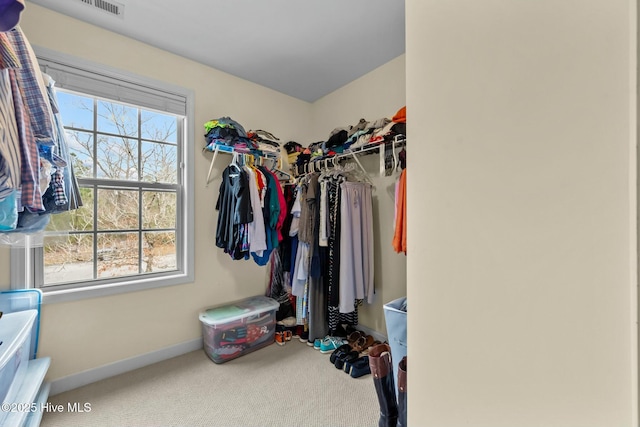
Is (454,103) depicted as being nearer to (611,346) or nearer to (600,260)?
(600,260)

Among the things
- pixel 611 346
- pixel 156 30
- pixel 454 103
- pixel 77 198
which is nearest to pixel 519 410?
pixel 611 346

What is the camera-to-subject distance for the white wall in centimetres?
170

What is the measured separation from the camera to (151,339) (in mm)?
2033

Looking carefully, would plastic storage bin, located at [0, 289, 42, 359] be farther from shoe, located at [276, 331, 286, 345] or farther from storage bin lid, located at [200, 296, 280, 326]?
shoe, located at [276, 331, 286, 345]

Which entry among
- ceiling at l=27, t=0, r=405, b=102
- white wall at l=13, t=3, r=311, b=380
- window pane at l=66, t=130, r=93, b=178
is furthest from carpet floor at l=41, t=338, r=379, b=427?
ceiling at l=27, t=0, r=405, b=102

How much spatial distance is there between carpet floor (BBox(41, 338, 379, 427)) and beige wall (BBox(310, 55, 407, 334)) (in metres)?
0.68

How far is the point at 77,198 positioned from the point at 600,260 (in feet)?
6.60

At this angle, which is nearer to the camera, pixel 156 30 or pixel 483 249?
pixel 483 249

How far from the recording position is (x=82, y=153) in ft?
6.12

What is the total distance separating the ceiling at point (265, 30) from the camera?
1652mm

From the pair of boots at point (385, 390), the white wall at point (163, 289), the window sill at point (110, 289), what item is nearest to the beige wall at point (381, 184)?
the white wall at point (163, 289)

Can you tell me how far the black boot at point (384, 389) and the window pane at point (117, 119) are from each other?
235 centimetres

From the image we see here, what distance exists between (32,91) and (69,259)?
4.74 feet

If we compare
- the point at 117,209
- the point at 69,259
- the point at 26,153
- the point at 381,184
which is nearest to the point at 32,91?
the point at 26,153
